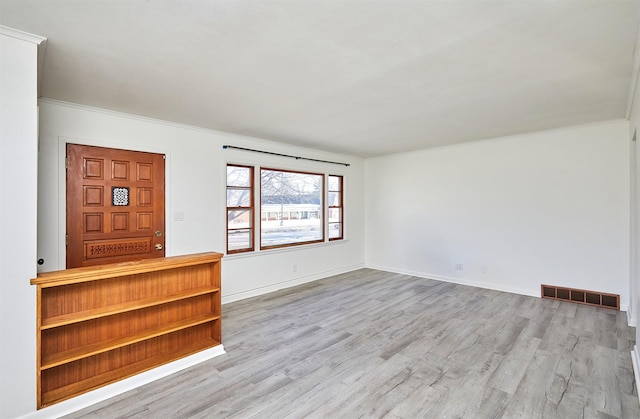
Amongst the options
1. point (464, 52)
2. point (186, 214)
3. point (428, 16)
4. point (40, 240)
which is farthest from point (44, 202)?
point (464, 52)

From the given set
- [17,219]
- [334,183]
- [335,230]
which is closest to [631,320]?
[335,230]

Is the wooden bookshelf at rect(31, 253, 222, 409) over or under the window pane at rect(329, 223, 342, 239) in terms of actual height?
under

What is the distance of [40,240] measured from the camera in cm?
301

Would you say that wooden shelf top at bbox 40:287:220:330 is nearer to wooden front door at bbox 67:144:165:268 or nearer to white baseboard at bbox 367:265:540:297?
wooden front door at bbox 67:144:165:268

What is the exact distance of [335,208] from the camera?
21.1 ft

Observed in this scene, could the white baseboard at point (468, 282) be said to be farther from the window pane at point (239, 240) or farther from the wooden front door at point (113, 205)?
the wooden front door at point (113, 205)

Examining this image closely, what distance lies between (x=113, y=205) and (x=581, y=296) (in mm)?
6194

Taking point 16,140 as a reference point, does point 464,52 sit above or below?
above

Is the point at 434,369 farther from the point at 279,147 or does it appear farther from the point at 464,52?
the point at 279,147

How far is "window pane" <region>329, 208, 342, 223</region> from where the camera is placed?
6.36 m

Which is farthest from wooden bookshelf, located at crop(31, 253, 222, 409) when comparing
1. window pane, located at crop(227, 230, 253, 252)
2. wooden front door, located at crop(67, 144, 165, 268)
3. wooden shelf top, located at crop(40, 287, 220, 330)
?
window pane, located at crop(227, 230, 253, 252)

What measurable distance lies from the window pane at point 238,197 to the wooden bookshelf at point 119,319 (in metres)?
1.77

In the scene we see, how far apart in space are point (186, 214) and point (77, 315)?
6.44 ft

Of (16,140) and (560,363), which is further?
(560,363)
